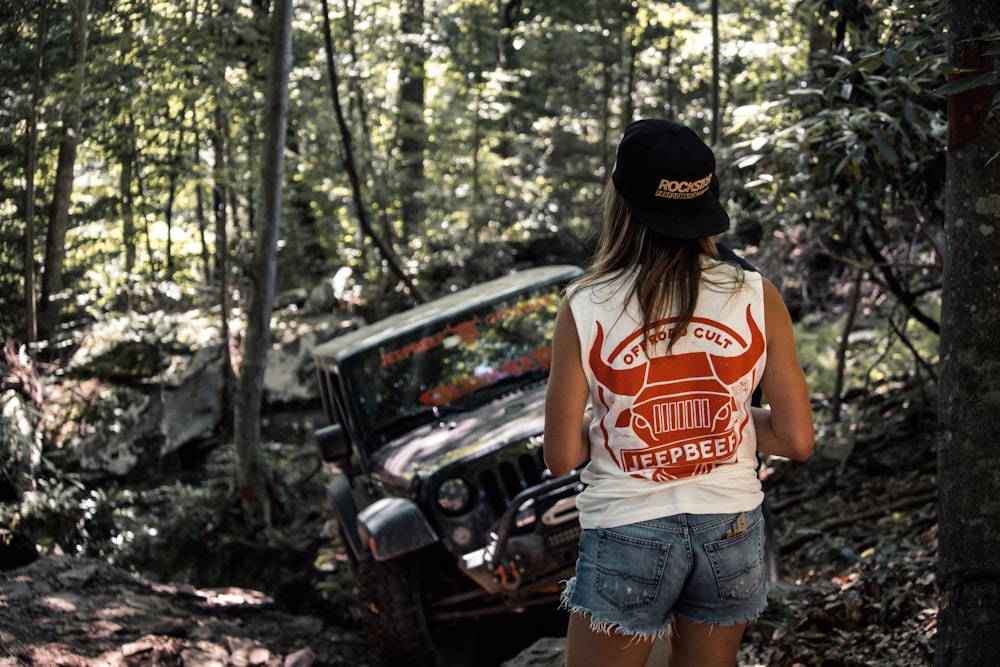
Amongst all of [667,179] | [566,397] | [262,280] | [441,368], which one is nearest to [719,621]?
[566,397]

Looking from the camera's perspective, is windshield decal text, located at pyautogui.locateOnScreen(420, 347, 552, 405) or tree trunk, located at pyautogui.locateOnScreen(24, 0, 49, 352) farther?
tree trunk, located at pyautogui.locateOnScreen(24, 0, 49, 352)

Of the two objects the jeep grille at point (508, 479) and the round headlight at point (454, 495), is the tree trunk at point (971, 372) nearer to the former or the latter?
the jeep grille at point (508, 479)

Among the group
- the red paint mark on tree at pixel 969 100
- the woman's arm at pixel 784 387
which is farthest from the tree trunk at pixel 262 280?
the woman's arm at pixel 784 387

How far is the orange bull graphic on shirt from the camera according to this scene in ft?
7.11

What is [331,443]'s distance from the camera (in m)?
5.94

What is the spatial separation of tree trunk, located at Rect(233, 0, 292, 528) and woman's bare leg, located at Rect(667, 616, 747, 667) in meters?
7.97

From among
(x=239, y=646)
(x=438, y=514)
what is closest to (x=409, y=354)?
(x=438, y=514)

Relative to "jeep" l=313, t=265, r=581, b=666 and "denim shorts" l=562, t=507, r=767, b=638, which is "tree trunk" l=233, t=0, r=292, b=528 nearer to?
"jeep" l=313, t=265, r=581, b=666

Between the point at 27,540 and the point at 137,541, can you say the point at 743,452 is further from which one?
the point at 137,541

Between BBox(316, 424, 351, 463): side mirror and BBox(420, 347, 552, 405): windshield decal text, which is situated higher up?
BBox(420, 347, 552, 405): windshield decal text

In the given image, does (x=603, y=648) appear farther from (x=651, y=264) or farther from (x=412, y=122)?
(x=412, y=122)

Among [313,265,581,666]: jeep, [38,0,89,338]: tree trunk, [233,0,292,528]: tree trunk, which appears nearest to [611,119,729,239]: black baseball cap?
[313,265,581,666]: jeep

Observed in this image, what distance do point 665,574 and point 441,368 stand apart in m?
4.21

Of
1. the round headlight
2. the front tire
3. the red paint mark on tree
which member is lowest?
the front tire
